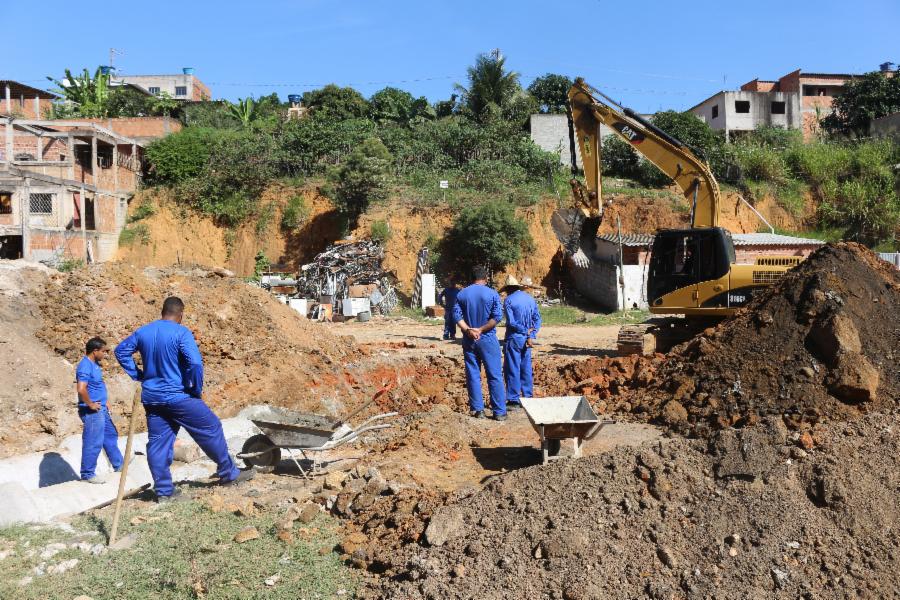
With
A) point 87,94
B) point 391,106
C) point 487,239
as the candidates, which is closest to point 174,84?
point 87,94

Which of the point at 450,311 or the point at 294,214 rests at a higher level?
the point at 294,214

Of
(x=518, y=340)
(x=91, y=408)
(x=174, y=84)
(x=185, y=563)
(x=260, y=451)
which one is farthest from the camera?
(x=174, y=84)

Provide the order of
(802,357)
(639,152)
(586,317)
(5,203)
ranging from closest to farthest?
(802,357) → (639,152) → (586,317) → (5,203)

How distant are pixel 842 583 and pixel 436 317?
17.9m

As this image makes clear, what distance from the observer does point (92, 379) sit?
6.74 meters

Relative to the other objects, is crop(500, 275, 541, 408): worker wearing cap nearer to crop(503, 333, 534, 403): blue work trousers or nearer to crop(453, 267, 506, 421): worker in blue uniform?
crop(503, 333, 534, 403): blue work trousers

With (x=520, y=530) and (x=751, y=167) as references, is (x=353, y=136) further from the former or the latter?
(x=520, y=530)

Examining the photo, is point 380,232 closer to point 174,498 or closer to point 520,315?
point 520,315

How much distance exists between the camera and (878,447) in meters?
5.64

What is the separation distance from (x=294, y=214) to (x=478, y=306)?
20.7m

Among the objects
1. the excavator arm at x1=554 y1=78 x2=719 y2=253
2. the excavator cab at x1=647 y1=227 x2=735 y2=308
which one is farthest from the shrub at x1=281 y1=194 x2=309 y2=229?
the excavator cab at x1=647 y1=227 x2=735 y2=308

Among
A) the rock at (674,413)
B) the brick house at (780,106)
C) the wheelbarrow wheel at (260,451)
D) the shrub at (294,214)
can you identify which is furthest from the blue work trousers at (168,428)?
the brick house at (780,106)

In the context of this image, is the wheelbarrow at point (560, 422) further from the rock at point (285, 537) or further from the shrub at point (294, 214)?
the shrub at point (294, 214)

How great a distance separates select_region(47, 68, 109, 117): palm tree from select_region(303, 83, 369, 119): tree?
35.5 feet
